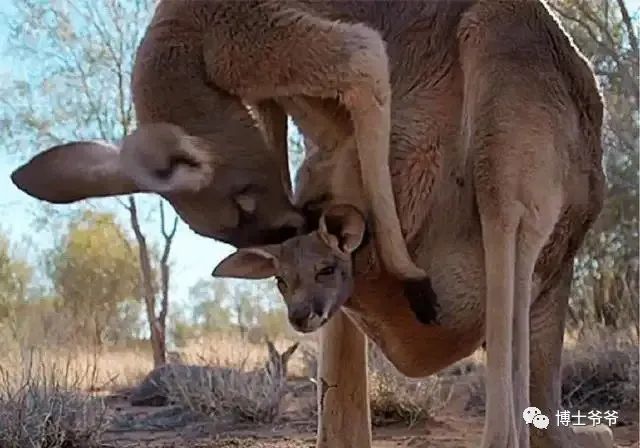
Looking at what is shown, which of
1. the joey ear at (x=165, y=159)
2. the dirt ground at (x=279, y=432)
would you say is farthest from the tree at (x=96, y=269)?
the joey ear at (x=165, y=159)

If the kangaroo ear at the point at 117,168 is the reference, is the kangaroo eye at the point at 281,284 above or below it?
below

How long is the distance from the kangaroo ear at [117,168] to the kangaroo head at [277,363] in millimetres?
3668

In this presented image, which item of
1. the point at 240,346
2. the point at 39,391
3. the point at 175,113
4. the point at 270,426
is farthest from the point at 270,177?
the point at 240,346

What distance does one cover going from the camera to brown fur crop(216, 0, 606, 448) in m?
2.93

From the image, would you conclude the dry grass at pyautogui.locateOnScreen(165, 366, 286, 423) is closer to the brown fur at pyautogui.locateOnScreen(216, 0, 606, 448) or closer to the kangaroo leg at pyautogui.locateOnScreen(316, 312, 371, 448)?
the kangaroo leg at pyautogui.locateOnScreen(316, 312, 371, 448)

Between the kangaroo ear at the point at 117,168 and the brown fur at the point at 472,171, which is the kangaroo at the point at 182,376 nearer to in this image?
the brown fur at the point at 472,171

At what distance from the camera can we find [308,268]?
2.69 meters

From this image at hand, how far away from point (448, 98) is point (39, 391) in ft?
9.24

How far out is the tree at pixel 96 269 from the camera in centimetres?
1271

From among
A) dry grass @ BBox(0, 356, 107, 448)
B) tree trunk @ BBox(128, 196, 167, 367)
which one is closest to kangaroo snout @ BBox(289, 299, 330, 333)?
dry grass @ BBox(0, 356, 107, 448)

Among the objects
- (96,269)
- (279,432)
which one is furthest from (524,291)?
(96,269)

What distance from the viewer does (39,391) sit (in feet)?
16.0

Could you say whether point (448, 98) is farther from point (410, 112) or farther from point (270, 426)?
point (270, 426)

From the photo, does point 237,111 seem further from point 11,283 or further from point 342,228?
point 11,283
